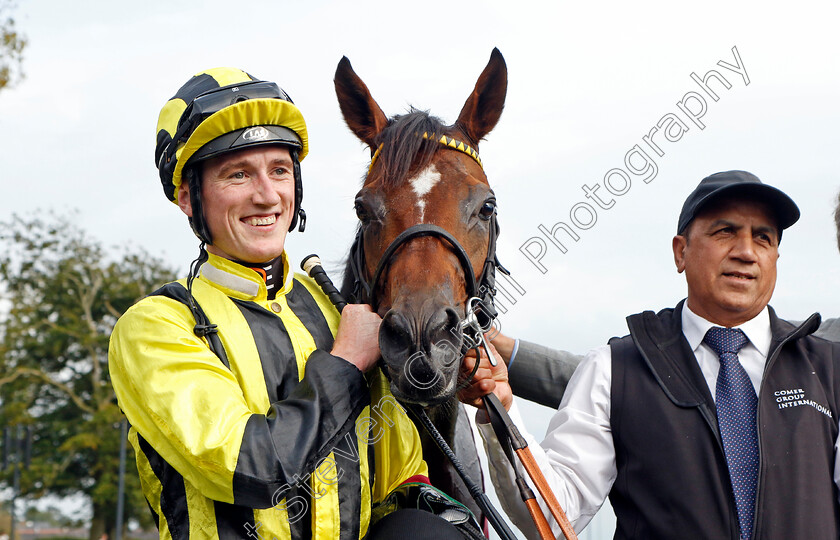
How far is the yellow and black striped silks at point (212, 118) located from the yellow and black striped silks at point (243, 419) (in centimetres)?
35

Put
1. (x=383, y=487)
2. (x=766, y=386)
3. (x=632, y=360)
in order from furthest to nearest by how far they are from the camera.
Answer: (x=632, y=360) < (x=766, y=386) < (x=383, y=487)

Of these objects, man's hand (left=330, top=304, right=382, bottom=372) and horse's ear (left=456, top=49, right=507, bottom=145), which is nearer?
man's hand (left=330, top=304, right=382, bottom=372)

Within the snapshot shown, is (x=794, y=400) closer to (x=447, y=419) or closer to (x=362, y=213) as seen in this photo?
(x=447, y=419)

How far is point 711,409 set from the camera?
2812mm

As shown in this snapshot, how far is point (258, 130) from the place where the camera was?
98.4 inches

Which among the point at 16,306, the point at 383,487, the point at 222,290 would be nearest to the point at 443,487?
the point at 383,487

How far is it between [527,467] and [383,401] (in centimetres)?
53

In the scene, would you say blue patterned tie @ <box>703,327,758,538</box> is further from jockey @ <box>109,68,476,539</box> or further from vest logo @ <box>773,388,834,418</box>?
jockey @ <box>109,68,476,539</box>

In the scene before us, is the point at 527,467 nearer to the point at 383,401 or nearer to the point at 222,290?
the point at 383,401

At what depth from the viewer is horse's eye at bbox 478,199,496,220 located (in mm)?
2916

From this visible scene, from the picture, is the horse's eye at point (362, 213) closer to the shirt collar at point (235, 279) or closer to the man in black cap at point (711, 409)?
the shirt collar at point (235, 279)

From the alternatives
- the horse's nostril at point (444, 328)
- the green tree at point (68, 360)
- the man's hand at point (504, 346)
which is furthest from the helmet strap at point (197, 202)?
the green tree at point (68, 360)

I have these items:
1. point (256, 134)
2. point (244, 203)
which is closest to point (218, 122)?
point (256, 134)

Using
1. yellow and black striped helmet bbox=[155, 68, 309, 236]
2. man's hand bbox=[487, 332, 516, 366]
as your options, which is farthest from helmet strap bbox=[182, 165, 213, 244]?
man's hand bbox=[487, 332, 516, 366]
